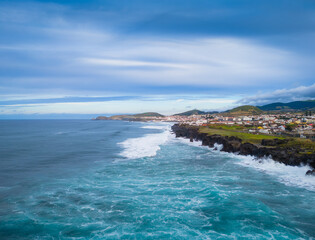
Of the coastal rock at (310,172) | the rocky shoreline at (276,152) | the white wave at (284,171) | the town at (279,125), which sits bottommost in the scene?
the white wave at (284,171)

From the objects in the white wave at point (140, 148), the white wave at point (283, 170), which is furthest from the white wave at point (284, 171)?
the white wave at point (140, 148)

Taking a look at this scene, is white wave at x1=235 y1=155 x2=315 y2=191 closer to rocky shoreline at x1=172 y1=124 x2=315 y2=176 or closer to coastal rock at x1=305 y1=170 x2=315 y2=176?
coastal rock at x1=305 y1=170 x2=315 y2=176

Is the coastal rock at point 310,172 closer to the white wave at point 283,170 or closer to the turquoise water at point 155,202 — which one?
the white wave at point 283,170

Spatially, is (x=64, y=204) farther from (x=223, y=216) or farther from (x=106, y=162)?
(x=106, y=162)

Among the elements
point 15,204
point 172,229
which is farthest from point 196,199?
point 15,204

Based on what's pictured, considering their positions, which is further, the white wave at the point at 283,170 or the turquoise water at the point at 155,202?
the white wave at the point at 283,170

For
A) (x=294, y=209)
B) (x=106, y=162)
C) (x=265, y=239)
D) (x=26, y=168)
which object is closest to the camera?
(x=265, y=239)

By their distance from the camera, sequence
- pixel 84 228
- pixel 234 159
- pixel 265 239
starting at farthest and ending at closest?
1. pixel 234 159
2. pixel 84 228
3. pixel 265 239

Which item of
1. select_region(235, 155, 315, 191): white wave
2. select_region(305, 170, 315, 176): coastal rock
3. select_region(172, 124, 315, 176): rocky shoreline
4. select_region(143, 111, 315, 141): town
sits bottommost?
select_region(235, 155, 315, 191): white wave

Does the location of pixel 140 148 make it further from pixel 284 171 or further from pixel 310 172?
pixel 310 172

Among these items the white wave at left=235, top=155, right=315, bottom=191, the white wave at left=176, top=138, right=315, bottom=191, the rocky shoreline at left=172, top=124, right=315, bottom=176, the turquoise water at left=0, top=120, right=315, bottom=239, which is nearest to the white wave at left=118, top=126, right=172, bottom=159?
the turquoise water at left=0, top=120, right=315, bottom=239

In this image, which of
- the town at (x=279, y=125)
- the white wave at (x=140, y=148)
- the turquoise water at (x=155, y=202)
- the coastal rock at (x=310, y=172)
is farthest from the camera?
the town at (x=279, y=125)
